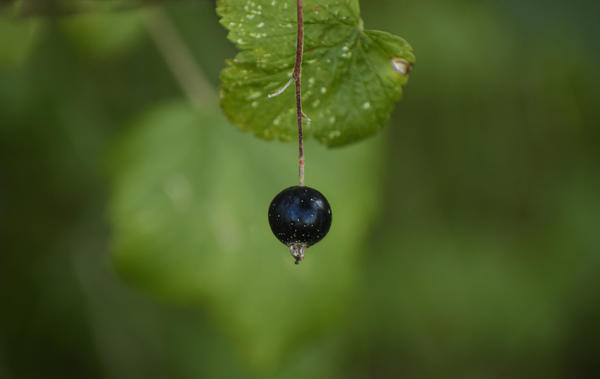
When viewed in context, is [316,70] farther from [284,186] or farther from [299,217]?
[284,186]

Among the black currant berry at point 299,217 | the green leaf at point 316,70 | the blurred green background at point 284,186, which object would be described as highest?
the green leaf at point 316,70

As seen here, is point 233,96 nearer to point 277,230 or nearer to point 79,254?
point 277,230

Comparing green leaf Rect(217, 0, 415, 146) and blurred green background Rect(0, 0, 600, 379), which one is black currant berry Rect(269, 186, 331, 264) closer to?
green leaf Rect(217, 0, 415, 146)

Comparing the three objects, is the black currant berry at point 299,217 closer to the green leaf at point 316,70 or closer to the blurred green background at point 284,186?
the green leaf at point 316,70

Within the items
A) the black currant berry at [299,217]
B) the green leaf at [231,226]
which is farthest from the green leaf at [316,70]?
the green leaf at [231,226]

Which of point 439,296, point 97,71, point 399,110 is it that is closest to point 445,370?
point 439,296
